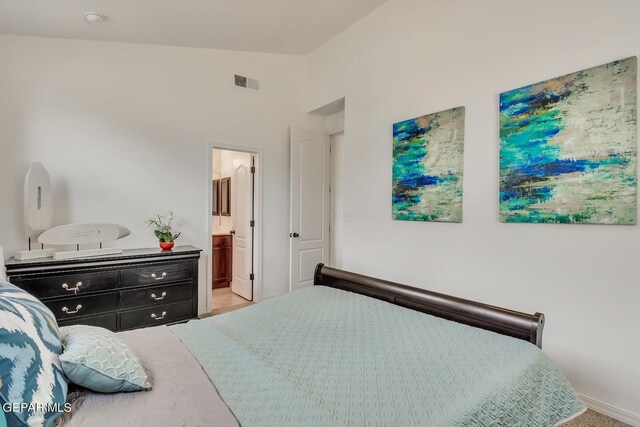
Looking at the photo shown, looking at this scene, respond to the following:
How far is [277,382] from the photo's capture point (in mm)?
1175

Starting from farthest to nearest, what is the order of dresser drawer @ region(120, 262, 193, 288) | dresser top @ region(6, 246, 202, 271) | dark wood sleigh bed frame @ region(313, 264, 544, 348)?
dresser drawer @ region(120, 262, 193, 288)
dresser top @ region(6, 246, 202, 271)
dark wood sleigh bed frame @ region(313, 264, 544, 348)

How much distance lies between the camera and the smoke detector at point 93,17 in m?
2.62

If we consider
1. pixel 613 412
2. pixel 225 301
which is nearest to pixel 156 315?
pixel 225 301

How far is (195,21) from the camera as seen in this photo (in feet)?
10.1

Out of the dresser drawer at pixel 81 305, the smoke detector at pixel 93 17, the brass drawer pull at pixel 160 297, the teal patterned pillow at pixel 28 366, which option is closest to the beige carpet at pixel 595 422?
the teal patterned pillow at pixel 28 366

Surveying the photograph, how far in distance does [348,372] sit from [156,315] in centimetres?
238

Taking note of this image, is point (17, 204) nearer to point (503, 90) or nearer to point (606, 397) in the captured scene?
point (503, 90)

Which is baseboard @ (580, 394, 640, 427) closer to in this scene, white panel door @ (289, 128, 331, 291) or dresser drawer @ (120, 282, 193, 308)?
white panel door @ (289, 128, 331, 291)

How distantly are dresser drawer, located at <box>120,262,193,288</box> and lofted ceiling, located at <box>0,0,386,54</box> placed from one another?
2142 millimetres

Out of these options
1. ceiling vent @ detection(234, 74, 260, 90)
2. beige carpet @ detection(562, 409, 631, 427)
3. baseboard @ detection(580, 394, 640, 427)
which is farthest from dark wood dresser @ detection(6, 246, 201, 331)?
baseboard @ detection(580, 394, 640, 427)

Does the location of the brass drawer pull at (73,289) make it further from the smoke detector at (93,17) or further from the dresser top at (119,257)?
the smoke detector at (93,17)

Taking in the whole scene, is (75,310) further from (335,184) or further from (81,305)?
(335,184)

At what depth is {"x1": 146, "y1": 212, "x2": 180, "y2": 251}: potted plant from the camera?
325 cm

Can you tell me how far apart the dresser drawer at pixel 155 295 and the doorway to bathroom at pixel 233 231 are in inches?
37.0
